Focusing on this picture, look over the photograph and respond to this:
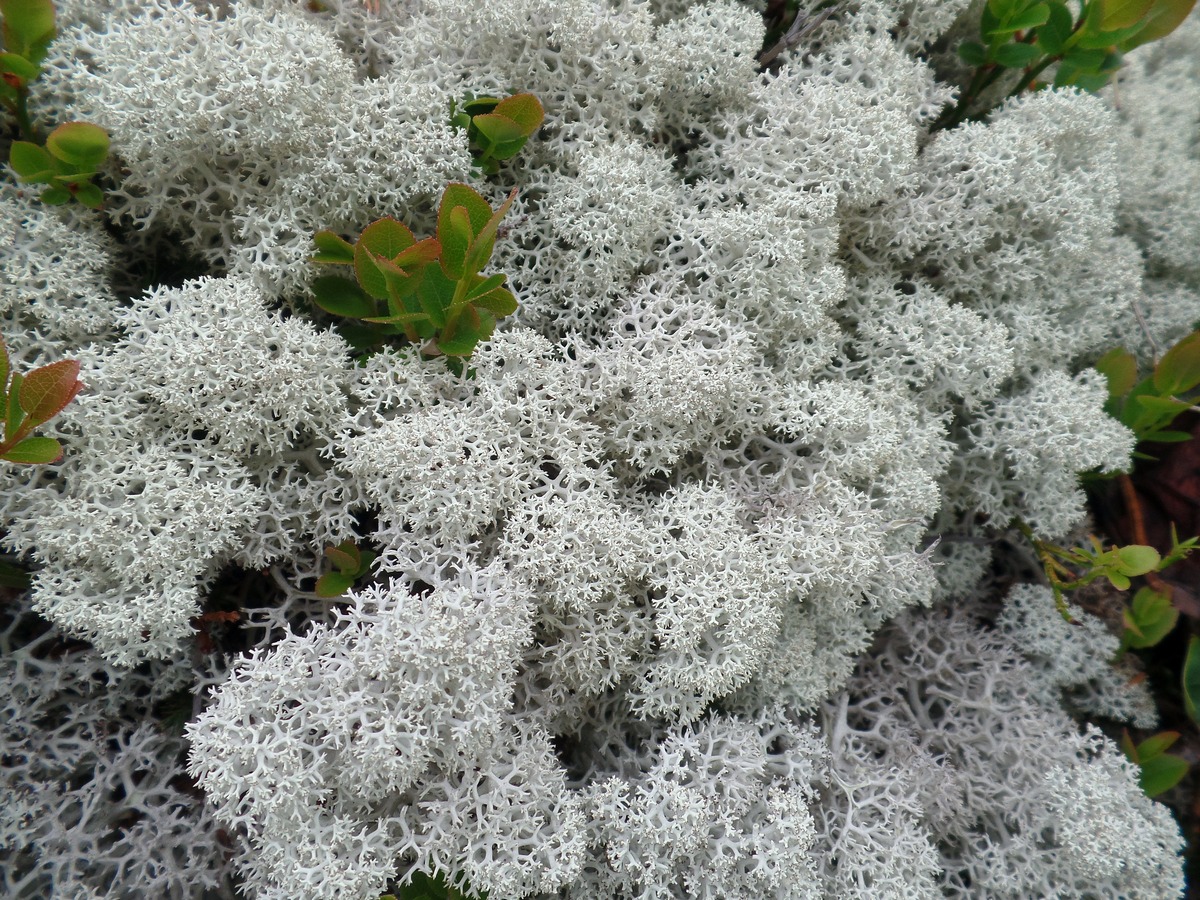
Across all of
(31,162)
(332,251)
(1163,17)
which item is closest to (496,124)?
(332,251)

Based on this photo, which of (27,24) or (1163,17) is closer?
(27,24)

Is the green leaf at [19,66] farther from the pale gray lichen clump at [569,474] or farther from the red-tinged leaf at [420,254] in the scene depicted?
the red-tinged leaf at [420,254]

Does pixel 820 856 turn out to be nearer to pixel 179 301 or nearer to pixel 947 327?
pixel 947 327

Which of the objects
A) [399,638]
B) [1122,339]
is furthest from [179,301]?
[1122,339]

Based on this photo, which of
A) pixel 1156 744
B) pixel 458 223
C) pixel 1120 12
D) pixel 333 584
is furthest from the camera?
pixel 1156 744

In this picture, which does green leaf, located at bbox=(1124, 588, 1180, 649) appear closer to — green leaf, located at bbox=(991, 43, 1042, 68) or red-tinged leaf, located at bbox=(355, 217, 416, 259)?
green leaf, located at bbox=(991, 43, 1042, 68)

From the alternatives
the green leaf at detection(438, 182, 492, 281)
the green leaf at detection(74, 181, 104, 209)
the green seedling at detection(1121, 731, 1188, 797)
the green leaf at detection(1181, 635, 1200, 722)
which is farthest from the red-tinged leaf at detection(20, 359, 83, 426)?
the green leaf at detection(1181, 635, 1200, 722)

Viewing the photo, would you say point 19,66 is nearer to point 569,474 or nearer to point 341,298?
point 341,298

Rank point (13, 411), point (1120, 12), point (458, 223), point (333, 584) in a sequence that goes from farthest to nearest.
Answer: point (1120, 12) → point (333, 584) → point (458, 223) → point (13, 411)
